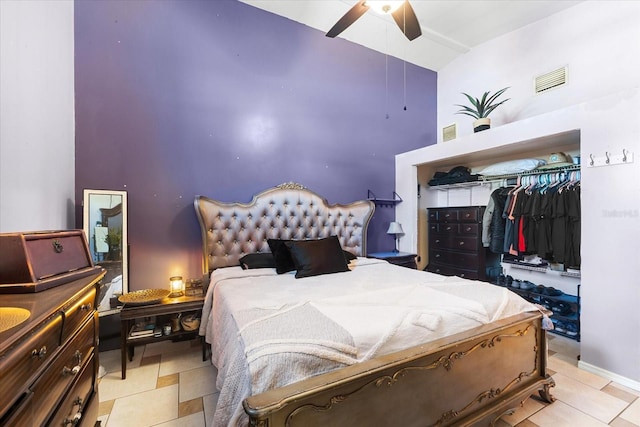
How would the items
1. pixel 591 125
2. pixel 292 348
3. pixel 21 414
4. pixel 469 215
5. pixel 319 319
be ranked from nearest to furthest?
pixel 21 414
pixel 292 348
pixel 319 319
pixel 591 125
pixel 469 215

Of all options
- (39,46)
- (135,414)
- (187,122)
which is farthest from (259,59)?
(135,414)

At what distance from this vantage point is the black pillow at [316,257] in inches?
101

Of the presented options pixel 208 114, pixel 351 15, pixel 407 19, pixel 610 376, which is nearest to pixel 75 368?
pixel 208 114

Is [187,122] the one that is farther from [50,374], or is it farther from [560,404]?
[560,404]

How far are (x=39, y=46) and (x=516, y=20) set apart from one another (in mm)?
4741

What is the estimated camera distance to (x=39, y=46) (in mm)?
1879

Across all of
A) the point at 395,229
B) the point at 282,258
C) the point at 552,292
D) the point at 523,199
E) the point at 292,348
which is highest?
the point at 523,199

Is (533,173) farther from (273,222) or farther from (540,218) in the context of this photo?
(273,222)

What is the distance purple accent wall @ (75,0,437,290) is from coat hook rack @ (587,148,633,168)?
7.25 ft

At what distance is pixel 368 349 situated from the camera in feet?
4.16

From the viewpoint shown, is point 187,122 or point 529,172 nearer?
point 187,122

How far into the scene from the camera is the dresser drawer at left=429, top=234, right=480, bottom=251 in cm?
369

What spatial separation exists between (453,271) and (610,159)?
2.18m

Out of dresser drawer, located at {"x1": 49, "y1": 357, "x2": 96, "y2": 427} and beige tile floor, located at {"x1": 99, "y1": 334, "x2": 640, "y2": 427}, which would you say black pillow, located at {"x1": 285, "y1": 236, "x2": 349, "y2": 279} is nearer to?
beige tile floor, located at {"x1": 99, "y1": 334, "x2": 640, "y2": 427}
